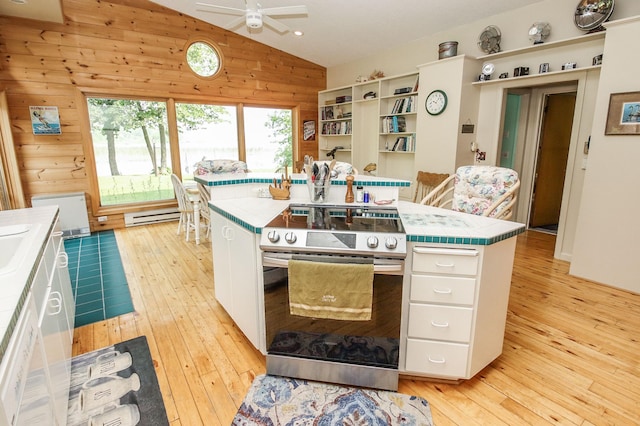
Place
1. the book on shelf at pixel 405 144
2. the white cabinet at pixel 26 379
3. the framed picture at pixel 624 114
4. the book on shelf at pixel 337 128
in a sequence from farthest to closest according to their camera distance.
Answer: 1. the book on shelf at pixel 337 128
2. the book on shelf at pixel 405 144
3. the framed picture at pixel 624 114
4. the white cabinet at pixel 26 379

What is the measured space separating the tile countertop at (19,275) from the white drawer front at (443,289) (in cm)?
153

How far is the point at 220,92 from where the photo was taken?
5707mm

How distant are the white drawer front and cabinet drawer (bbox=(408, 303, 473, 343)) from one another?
1.7 inches

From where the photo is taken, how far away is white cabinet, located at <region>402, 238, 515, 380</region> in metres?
1.64

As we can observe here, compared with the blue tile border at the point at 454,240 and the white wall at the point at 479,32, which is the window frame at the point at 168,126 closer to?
the white wall at the point at 479,32

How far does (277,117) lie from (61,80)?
337cm

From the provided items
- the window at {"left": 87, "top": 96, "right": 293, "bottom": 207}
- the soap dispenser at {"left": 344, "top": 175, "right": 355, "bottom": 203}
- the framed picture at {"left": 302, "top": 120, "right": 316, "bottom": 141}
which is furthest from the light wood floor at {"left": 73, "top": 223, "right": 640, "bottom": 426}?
the framed picture at {"left": 302, "top": 120, "right": 316, "bottom": 141}

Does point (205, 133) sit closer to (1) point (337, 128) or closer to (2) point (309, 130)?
(2) point (309, 130)

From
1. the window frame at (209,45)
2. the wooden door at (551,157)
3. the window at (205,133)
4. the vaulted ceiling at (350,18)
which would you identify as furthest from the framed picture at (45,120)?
the wooden door at (551,157)

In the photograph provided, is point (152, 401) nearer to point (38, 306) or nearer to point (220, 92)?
point (38, 306)

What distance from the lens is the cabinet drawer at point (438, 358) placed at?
1.74 meters

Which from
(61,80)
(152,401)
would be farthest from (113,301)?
(61,80)

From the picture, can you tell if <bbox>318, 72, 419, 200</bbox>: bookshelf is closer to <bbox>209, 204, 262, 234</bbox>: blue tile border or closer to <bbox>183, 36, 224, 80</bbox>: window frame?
<bbox>183, 36, 224, 80</bbox>: window frame

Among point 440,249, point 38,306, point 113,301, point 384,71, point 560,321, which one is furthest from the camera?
point 384,71
